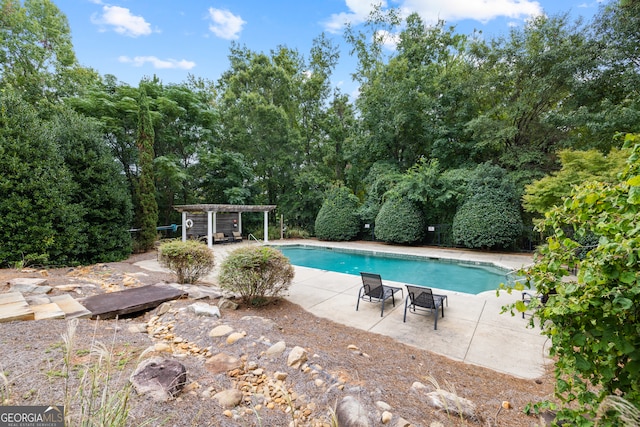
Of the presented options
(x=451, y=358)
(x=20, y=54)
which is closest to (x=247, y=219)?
(x=20, y=54)

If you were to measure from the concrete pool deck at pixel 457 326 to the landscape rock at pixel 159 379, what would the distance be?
2388 millimetres

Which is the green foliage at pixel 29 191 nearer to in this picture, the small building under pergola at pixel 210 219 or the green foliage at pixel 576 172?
the small building under pergola at pixel 210 219

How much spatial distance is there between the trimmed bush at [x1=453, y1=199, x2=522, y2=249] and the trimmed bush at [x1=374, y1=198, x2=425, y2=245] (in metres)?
1.95

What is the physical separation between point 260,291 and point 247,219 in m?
12.6

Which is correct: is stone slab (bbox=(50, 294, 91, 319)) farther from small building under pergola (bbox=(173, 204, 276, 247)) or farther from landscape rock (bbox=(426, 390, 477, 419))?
small building under pergola (bbox=(173, 204, 276, 247))

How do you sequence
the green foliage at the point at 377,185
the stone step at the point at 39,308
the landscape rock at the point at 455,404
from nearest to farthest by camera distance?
the landscape rock at the point at 455,404 → the stone step at the point at 39,308 → the green foliage at the point at 377,185

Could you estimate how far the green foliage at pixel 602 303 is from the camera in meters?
1.10

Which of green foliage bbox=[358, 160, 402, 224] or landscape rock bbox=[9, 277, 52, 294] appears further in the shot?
green foliage bbox=[358, 160, 402, 224]

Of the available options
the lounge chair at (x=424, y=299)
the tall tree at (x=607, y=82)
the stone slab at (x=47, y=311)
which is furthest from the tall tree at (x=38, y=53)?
the tall tree at (x=607, y=82)

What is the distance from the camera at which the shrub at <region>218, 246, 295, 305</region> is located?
449cm

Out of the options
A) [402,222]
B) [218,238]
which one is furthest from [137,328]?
[218,238]

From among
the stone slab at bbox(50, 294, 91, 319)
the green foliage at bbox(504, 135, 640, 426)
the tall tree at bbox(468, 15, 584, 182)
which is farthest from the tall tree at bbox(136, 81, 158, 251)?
the tall tree at bbox(468, 15, 584, 182)
